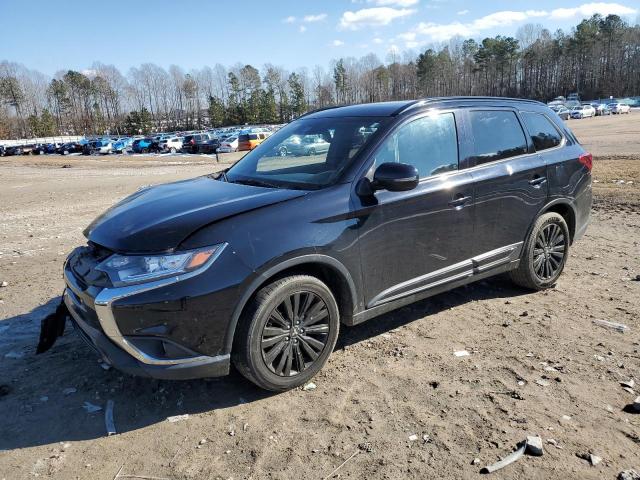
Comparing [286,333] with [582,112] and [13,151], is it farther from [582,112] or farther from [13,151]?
[582,112]

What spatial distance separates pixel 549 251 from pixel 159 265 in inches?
157

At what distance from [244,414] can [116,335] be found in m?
0.95

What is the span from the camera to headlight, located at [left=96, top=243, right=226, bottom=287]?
9.81ft

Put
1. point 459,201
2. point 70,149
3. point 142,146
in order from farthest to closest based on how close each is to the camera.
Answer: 1. point 70,149
2. point 142,146
3. point 459,201

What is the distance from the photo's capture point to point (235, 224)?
3.19 meters

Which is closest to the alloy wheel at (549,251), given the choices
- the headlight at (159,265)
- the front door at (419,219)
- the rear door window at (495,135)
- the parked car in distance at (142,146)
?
the rear door window at (495,135)

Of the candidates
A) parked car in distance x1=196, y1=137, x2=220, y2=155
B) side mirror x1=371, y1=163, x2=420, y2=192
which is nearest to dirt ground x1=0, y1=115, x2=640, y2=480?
side mirror x1=371, y1=163, x2=420, y2=192

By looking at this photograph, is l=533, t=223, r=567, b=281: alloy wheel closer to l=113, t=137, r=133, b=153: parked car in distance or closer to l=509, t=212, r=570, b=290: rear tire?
l=509, t=212, r=570, b=290: rear tire

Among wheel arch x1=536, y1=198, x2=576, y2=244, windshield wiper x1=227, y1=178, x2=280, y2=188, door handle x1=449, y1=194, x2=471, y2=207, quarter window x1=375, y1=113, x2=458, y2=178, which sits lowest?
wheel arch x1=536, y1=198, x2=576, y2=244

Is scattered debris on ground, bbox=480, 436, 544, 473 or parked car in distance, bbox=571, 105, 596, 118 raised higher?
parked car in distance, bbox=571, 105, 596, 118

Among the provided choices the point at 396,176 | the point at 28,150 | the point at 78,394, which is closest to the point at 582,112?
the point at 28,150

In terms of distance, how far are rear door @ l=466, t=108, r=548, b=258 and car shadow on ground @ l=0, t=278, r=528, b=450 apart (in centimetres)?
136

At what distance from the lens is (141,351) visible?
302 cm

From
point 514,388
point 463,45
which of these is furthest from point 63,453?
point 463,45
